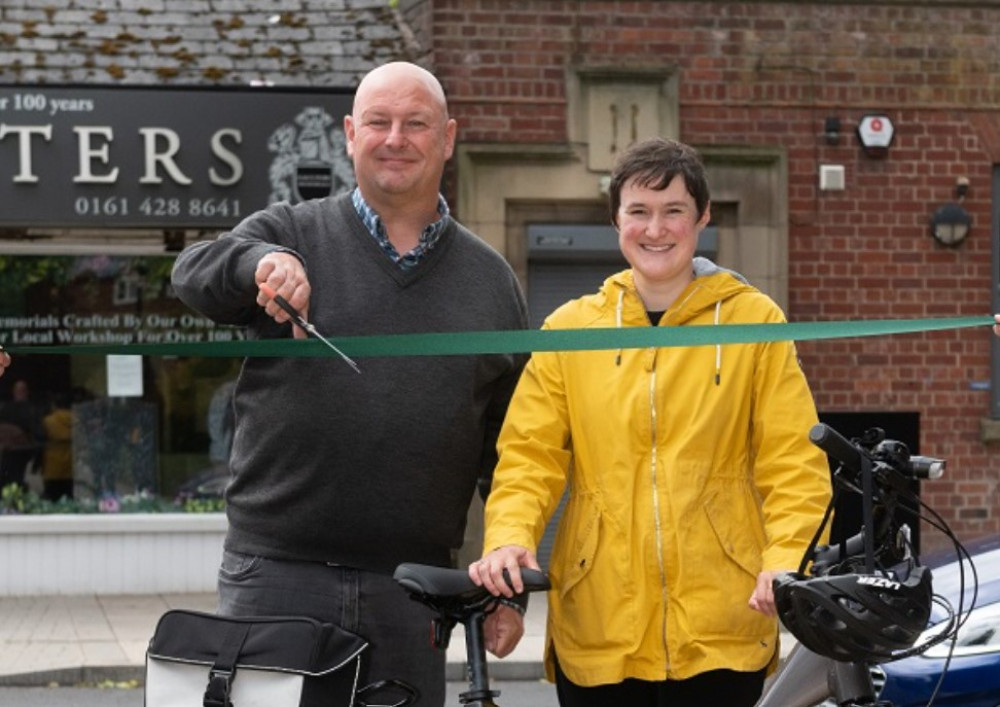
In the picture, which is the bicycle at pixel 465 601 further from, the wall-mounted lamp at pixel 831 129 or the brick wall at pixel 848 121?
the wall-mounted lamp at pixel 831 129

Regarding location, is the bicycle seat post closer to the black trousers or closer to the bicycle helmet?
the black trousers

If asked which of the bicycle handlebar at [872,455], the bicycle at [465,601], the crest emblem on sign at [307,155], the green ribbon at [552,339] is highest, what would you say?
the crest emblem on sign at [307,155]

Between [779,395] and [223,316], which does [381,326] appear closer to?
[223,316]

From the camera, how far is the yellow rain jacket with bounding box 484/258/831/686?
394 centimetres

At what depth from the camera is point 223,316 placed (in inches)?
168

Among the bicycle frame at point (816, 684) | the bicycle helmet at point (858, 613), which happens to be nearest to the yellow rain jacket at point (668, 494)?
the bicycle frame at point (816, 684)

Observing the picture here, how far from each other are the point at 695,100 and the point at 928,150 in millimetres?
1705

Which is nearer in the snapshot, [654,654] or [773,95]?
[654,654]

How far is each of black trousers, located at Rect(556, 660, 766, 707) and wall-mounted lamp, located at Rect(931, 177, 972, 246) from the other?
10.4 metres

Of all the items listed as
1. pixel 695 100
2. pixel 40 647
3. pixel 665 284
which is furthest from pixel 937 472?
pixel 695 100

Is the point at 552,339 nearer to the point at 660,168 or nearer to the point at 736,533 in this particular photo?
the point at 660,168

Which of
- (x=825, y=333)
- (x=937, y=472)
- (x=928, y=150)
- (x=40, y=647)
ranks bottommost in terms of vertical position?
(x=40, y=647)

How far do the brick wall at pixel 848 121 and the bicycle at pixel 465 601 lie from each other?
32.7 feet

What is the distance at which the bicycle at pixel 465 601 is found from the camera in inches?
147
